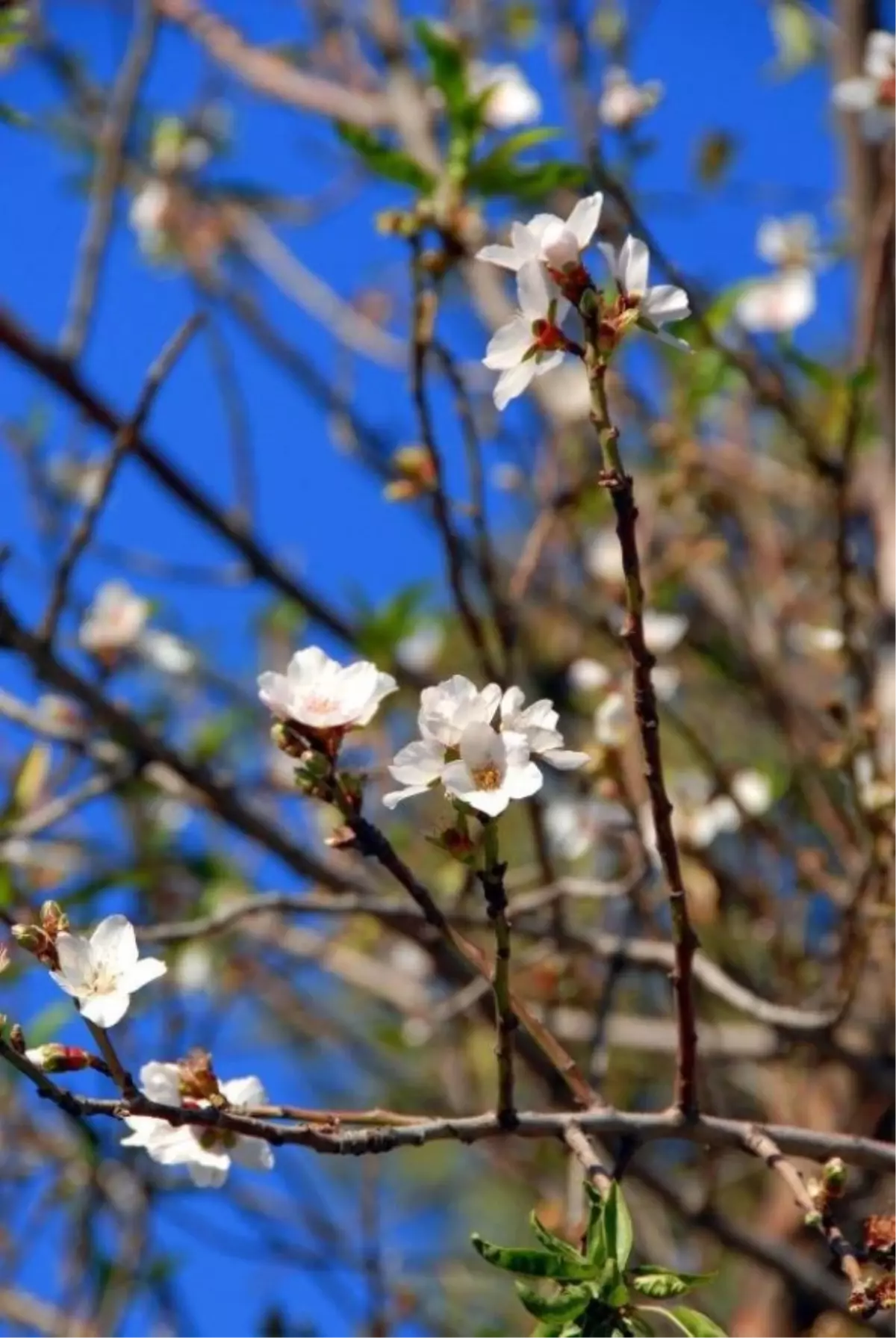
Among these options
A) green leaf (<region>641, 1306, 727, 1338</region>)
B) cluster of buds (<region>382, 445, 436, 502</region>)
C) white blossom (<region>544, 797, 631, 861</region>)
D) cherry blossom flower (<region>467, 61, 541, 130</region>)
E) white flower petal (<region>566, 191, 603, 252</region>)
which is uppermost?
cherry blossom flower (<region>467, 61, 541, 130</region>)

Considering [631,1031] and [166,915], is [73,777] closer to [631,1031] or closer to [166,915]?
[166,915]

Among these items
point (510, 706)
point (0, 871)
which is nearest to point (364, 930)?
point (0, 871)

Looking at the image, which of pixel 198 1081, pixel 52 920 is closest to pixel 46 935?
pixel 52 920

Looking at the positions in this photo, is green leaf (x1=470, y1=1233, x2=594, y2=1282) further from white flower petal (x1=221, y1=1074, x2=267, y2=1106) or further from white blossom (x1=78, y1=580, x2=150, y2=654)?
white blossom (x1=78, y1=580, x2=150, y2=654)

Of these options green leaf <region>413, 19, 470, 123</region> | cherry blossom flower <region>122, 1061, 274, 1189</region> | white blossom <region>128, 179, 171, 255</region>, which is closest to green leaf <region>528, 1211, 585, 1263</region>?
cherry blossom flower <region>122, 1061, 274, 1189</region>

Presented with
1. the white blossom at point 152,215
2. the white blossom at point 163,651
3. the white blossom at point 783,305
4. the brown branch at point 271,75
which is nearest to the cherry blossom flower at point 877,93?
the white blossom at point 783,305

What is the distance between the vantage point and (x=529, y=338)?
3.54ft

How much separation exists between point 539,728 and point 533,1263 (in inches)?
13.7

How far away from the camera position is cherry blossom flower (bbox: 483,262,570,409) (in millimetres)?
1047

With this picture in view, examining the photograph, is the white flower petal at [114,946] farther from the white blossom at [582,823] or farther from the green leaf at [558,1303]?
the white blossom at [582,823]


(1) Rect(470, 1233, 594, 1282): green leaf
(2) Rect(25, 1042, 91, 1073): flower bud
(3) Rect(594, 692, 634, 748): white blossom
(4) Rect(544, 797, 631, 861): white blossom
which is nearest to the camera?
(1) Rect(470, 1233, 594, 1282): green leaf

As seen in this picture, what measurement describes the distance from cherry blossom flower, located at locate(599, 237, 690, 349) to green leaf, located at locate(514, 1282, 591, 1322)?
2.07 ft

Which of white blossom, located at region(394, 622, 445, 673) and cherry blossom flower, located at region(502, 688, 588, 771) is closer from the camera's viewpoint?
cherry blossom flower, located at region(502, 688, 588, 771)

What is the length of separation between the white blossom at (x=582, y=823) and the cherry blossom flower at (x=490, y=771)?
2.50 feet
